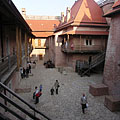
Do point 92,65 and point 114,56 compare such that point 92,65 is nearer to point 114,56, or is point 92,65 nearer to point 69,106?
point 114,56

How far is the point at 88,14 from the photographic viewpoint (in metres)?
21.9

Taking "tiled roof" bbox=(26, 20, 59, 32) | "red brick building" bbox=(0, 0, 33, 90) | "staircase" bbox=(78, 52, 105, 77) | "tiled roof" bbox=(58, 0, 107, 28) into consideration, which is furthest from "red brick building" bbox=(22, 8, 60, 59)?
"red brick building" bbox=(0, 0, 33, 90)

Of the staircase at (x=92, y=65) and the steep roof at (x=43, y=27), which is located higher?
the steep roof at (x=43, y=27)

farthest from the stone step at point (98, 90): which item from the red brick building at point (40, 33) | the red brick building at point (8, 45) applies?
the red brick building at point (40, 33)

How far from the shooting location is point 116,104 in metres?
8.95

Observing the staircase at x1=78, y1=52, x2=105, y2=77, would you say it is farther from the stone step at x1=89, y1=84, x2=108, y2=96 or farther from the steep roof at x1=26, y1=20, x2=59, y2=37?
the steep roof at x1=26, y1=20, x2=59, y2=37

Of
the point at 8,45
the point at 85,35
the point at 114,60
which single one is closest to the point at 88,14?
the point at 85,35

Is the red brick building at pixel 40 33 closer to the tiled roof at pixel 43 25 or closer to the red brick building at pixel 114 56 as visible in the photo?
the tiled roof at pixel 43 25

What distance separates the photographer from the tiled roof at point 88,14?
68.4 feet

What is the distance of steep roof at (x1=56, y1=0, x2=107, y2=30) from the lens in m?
20.8

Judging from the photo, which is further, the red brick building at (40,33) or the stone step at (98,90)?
the red brick building at (40,33)

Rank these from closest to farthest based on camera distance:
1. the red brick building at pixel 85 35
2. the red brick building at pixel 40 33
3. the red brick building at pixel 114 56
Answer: the red brick building at pixel 114 56 < the red brick building at pixel 85 35 < the red brick building at pixel 40 33

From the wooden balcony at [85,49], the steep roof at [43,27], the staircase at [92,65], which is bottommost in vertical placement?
the staircase at [92,65]

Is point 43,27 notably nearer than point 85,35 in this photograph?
No
